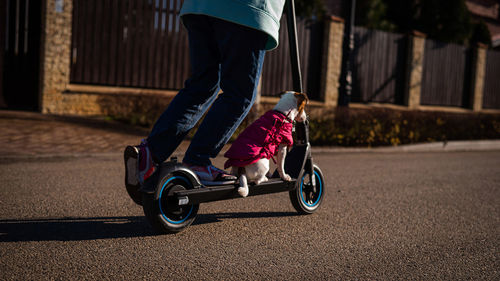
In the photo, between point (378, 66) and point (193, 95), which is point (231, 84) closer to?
point (193, 95)

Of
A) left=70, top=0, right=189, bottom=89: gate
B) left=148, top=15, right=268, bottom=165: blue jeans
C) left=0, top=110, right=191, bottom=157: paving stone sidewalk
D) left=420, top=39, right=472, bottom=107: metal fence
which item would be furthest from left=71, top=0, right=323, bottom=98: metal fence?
left=420, top=39, right=472, bottom=107: metal fence

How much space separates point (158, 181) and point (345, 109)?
7.30 m

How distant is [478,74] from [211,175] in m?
18.2

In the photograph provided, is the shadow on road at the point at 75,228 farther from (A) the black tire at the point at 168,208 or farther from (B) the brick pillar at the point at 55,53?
(B) the brick pillar at the point at 55,53

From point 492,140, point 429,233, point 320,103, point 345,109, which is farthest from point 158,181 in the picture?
point 320,103

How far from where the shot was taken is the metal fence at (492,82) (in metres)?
19.3

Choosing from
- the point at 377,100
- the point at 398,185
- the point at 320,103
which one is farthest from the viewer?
the point at 377,100

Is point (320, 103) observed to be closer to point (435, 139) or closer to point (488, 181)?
point (435, 139)

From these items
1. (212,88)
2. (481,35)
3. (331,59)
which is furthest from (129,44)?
(481,35)

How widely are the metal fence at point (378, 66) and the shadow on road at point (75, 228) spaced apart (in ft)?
41.6

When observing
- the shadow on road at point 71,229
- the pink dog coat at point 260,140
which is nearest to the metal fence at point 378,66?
the pink dog coat at point 260,140

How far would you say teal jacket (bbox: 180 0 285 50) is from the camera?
278cm

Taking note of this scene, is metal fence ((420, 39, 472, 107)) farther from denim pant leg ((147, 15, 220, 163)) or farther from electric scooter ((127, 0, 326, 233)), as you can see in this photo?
denim pant leg ((147, 15, 220, 163))

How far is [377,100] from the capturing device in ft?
52.5
